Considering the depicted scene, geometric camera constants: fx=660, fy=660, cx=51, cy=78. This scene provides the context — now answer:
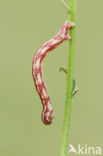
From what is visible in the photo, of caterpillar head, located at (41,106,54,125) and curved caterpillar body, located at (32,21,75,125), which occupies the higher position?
curved caterpillar body, located at (32,21,75,125)

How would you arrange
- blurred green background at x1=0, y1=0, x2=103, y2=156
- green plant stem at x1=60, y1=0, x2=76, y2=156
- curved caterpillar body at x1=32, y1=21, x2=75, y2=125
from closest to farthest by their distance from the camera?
green plant stem at x1=60, y1=0, x2=76, y2=156, curved caterpillar body at x1=32, y1=21, x2=75, y2=125, blurred green background at x1=0, y1=0, x2=103, y2=156

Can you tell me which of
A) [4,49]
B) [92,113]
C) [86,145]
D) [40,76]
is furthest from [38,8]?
[40,76]

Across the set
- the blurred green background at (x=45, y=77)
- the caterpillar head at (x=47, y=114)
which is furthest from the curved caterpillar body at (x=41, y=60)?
the blurred green background at (x=45, y=77)

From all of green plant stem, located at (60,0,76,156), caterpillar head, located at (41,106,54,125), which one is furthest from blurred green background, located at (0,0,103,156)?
green plant stem, located at (60,0,76,156)

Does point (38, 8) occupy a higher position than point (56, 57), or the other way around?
point (38, 8)

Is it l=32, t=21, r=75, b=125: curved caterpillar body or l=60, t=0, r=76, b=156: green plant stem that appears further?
l=32, t=21, r=75, b=125: curved caterpillar body

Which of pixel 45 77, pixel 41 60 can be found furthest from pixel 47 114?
pixel 45 77

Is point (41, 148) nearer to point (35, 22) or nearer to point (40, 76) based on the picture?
point (35, 22)

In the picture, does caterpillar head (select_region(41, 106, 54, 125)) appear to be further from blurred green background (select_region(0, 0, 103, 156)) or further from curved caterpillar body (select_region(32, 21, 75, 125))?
blurred green background (select_region(0, 0, 103, 156))

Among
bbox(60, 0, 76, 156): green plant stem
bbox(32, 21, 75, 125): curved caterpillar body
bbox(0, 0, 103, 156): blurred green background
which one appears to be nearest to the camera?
bbox(60, 0, 76, 156): green plant stem

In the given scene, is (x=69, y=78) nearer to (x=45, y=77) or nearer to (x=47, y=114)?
(x=47, y=114)
